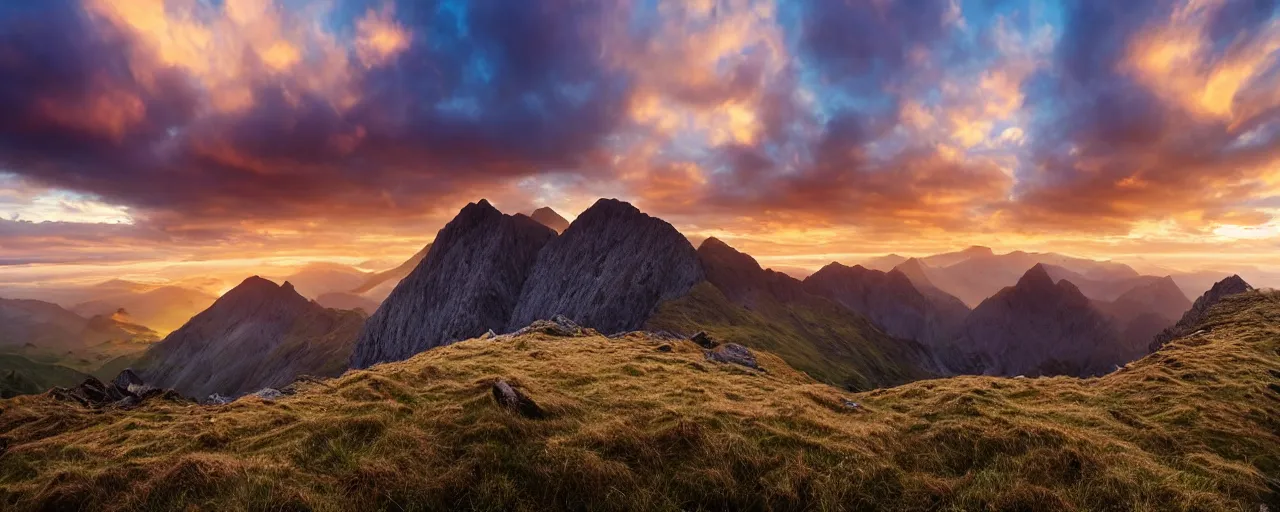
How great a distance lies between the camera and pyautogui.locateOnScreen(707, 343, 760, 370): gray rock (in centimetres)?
3620

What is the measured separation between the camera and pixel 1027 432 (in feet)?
50.5

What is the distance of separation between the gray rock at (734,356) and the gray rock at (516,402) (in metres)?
20.7

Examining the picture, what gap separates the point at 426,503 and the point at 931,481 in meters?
12.6

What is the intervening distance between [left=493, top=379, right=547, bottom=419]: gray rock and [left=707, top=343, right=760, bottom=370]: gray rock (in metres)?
20.7

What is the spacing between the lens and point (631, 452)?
1380 cm

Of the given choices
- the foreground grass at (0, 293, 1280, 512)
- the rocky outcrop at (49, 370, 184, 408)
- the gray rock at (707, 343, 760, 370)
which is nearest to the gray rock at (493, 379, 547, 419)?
the foreground grass at (0, 293, 1280, 512)

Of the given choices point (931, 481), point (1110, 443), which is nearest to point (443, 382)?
point (931, 481)

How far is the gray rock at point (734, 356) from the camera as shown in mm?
36197

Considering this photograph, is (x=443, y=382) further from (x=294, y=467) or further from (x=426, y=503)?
(x=426, y=503)

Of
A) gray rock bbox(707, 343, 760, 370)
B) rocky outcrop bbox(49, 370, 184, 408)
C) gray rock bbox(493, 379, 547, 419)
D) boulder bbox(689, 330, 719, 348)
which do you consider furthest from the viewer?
boulder bbox(689, 330, 719, 348)

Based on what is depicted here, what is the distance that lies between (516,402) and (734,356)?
25.1 metres

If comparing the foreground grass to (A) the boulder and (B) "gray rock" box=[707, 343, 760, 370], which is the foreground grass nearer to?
(B) "gray rock" box=[707, 343, 760, 370]

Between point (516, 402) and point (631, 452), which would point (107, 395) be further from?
point (631, 452)

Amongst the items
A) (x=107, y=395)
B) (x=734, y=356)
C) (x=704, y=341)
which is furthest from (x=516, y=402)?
(x=704, y=341)
